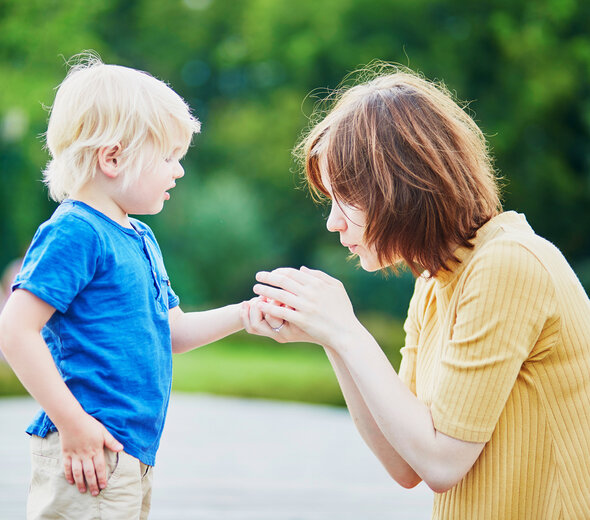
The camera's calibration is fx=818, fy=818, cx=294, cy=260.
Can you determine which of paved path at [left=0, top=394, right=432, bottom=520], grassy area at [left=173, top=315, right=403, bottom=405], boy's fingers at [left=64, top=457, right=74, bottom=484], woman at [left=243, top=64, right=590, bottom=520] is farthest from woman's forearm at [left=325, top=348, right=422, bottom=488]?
grassy area at [left=173, top=315, right=403, bottom=405]

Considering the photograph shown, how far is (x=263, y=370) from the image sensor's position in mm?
11766

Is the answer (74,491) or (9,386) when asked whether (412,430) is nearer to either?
(74,491)

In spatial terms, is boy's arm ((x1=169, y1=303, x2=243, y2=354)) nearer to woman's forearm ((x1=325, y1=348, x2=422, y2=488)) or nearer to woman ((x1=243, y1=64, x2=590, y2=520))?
woman ((x1=243, y1=64, x2=590, y2=520))

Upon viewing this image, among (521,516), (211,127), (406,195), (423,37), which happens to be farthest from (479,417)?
(211,127)

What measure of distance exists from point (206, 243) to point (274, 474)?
46.1 ft

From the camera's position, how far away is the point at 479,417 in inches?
66.7

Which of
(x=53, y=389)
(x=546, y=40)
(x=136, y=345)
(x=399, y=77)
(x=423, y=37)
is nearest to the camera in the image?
(x=53, y=389)

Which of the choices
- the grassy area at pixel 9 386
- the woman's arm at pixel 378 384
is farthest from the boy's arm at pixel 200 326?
the grassy area at pixel 9 386

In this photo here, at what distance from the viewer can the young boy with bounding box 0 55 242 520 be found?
166 centimetres

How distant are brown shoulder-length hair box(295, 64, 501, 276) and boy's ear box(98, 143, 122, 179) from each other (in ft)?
1.58

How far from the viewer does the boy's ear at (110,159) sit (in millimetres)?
1794

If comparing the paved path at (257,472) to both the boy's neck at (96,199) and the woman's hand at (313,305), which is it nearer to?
the woman's hand at (313,305)

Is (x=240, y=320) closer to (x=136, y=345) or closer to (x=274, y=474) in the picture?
(x=136, y=345)

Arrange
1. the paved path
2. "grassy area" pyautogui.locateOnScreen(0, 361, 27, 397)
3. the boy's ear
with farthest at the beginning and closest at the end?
"grassy area" pyautogui.locateOnScreen(0, 361, 27, 397), the paved path, the boy's ear
